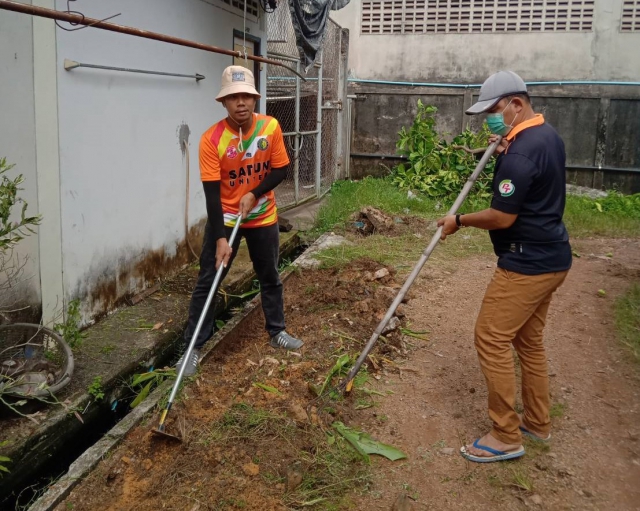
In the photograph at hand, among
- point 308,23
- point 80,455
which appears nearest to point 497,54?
point 308,23

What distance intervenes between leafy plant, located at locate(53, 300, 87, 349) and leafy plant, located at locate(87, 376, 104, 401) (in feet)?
1.55

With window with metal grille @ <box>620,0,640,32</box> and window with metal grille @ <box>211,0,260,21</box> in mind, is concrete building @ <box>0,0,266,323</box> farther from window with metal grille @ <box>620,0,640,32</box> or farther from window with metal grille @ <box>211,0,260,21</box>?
window with metal grille @ <box>620,0,640,32</box>

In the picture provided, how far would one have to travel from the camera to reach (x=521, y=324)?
127 inches

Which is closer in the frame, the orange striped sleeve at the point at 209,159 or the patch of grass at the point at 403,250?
the orange striped sleeve at the point at 209,159

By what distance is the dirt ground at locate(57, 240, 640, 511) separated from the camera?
307 cm

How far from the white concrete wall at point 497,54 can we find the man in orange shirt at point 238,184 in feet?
28.7

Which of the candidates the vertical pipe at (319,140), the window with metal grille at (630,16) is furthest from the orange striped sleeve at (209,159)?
the window with metal grille at (630,16)

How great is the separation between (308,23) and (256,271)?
12.7 feet

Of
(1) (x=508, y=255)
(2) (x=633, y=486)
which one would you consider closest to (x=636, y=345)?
(2) (x=633, y=486)

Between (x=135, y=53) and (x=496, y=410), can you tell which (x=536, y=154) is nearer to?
(x=496, y=410)

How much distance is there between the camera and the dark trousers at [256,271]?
4.32m

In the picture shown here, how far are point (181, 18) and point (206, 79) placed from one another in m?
0.77

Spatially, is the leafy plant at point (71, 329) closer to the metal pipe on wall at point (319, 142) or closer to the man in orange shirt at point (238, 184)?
the man in orange shirt at point (238, 184)

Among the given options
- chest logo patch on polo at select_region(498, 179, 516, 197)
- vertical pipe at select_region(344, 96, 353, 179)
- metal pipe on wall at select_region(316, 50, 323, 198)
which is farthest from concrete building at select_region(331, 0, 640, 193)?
chest logo patch on polo at select_region(498, 179, 516, 197)
